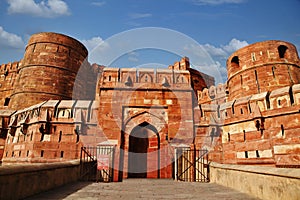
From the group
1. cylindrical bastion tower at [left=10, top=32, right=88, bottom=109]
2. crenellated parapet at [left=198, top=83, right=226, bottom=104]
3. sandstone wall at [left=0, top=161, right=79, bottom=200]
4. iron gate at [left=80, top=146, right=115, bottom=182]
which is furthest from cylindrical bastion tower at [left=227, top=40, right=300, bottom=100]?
cylindrical bastion tower at [left=10, top=32, right=88, bottom=109]

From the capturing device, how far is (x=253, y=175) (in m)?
4.13

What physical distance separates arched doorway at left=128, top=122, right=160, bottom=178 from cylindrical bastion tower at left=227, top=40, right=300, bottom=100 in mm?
6721

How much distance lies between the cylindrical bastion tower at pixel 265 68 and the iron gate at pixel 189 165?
659cm

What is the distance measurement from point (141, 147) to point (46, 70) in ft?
33.7

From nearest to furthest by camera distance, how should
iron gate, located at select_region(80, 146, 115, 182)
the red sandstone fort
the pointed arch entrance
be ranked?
iron gate, located at select_region(80, 146, 115, 182)
the red sandstone fort
the pointed arch entrance

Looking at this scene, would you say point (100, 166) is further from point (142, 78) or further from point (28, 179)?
point (142, 78)

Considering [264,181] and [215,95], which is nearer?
[264,181]

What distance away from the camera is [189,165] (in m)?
8.24

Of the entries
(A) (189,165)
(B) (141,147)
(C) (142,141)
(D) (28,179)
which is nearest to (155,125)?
(C) (142,141)

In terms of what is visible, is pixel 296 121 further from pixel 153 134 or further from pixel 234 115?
pixel 153 134

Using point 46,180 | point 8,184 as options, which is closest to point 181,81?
point 46,180

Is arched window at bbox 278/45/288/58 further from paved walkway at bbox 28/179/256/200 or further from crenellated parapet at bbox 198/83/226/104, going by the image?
paved walkway at bbox 28/179/256/200

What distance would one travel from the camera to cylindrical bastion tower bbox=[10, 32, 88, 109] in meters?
15.2

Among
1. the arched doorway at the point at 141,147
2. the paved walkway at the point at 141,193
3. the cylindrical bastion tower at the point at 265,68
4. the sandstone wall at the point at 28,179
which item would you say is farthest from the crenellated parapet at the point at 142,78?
the paved walkway at the point at 141,193
